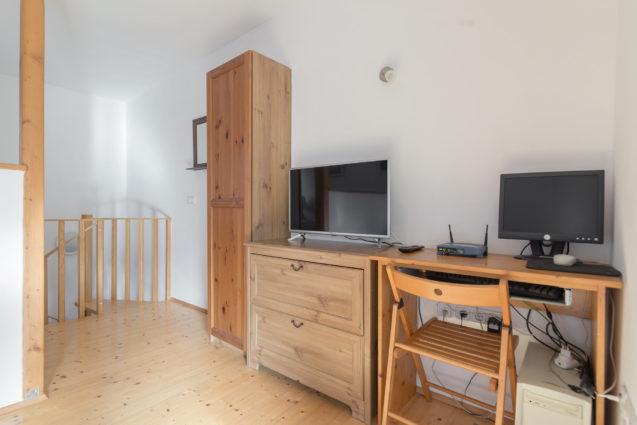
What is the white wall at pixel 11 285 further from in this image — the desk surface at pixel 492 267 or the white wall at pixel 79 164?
the white wall at pixel 79 164

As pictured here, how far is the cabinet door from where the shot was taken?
95.0 inches

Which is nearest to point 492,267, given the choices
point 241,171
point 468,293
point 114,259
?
point 468,293

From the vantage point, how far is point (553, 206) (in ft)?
4.78

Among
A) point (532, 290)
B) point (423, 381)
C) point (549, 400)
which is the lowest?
point (423, 381)

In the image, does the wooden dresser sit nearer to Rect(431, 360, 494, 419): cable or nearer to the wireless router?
the wireless router

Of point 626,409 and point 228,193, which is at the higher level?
point 228,193

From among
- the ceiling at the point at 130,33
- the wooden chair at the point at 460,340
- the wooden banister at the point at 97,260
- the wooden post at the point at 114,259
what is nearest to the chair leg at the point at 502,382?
the wooden chair at the point at 460,340

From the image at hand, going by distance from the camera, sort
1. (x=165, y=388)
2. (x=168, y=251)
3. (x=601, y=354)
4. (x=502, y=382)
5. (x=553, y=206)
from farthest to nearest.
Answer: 1. (x=168, y=251)
2. (x=165, y=388)
3. (x=553, y=206)
4. (x=502, y=382)
5. (x=601, y=354)

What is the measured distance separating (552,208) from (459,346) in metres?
0.74

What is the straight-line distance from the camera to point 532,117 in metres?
1.63

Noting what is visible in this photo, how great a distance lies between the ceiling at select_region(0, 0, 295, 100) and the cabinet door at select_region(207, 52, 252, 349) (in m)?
0.56

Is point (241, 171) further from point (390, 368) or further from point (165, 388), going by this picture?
point (390, 368)

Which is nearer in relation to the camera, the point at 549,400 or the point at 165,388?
the point at 549,400

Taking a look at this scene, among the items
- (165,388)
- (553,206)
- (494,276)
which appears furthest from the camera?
(165,388)
